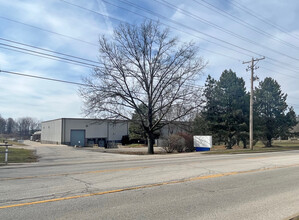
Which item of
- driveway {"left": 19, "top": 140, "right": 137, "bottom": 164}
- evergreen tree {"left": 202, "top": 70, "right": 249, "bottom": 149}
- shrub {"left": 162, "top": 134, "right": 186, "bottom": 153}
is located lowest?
driveway {"left": 19, "top": 140, "right": 137, "bottom": 164}

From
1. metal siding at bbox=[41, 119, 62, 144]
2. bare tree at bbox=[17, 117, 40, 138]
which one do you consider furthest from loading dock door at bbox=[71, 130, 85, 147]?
bare tree at bbox=[17, 117, 40, 138]

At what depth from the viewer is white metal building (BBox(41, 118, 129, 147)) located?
169ft

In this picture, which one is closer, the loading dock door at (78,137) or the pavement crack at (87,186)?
the pavement crack at (87,186)

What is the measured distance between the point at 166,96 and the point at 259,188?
20.7m

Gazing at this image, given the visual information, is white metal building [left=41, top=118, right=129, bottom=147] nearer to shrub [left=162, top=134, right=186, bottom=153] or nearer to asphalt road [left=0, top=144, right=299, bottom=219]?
shrub [left=162, top=134, right=186, bottom=153]

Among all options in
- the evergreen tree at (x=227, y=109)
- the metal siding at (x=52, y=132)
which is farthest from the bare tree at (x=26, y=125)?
the evergreen tree at (x=227, y=109)

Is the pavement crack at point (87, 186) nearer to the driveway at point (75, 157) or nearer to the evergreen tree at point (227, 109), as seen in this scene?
the driveway at point (75, 157)

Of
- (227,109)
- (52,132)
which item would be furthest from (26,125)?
(227,109)

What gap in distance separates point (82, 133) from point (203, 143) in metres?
30.5

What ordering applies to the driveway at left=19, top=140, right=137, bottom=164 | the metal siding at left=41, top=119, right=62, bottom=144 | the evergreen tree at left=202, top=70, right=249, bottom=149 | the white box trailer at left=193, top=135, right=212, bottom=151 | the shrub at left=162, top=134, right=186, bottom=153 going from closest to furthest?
the driveway at left=19, top=140, right=137, bottom=164 < the shrub at left=162, top=134, right=186, bottom=153 < the white box trailer at left=193, top=135, right=212, bottom=151 < the evergreen tree at left=202, top=70, right=249, bottom=149 < the metal siding at left=41, top=119, right=62, bottom=144

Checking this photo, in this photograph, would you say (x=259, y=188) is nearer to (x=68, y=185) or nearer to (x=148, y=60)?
(x=68, y=185)

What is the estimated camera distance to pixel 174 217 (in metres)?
5.09

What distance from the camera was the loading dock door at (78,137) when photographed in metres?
52.1

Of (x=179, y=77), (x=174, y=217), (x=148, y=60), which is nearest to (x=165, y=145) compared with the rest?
(x=179, y=77)
